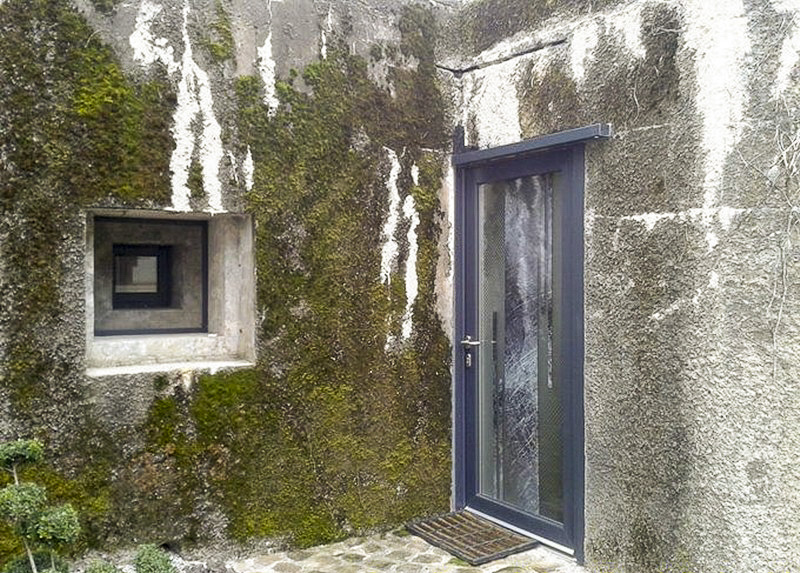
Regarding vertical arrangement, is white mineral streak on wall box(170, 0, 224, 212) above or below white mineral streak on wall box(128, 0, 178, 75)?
below

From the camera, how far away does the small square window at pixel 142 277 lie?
158 inches

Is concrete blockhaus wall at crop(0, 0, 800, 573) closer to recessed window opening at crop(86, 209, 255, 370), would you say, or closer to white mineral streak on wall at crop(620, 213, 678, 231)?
white mineral streak on wall at crop(620, 213, 678, 231)

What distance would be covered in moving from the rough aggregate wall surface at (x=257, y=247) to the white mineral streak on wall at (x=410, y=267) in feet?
0.04

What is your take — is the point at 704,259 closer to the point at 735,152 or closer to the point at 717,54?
the point at 735,152

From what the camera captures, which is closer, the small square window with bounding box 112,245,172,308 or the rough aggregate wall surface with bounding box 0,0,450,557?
the rough aggregate wall surface with bounding box 0,0,450,557

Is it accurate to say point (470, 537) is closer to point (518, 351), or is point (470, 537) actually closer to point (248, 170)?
point (518, 351)

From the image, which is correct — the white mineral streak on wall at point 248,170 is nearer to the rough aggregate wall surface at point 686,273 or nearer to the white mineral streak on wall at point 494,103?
the white mineral streak on wall at point 494,103

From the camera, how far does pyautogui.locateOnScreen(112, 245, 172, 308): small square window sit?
13.2 ft

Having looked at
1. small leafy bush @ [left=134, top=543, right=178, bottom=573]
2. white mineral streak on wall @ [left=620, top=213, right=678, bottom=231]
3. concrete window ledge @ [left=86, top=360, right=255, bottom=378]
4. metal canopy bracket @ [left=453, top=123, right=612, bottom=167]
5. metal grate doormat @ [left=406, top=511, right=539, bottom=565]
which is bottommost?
metal grate doormat @ [left=406, top=511, right=539, bottom=565]

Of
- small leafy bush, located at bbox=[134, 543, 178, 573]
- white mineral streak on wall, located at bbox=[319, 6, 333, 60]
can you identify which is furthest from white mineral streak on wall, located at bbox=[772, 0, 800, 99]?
small leafy bush, located at bbox=[134, 543, 178, 573]

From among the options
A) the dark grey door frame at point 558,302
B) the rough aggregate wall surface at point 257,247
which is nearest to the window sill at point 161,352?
the rough aggregate wall surface at point 257,247

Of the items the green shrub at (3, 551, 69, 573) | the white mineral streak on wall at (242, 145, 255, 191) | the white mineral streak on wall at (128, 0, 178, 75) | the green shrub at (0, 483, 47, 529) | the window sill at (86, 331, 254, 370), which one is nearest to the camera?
the green shrub at (0, 483, 47, 529)

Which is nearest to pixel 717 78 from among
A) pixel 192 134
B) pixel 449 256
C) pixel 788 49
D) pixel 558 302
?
pixel 788 49

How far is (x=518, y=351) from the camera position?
4.31 m
